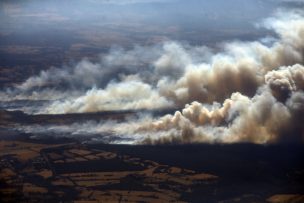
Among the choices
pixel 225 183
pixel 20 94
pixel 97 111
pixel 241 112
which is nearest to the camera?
A: pixel 225 183

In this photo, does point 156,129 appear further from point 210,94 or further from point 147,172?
point 210,94

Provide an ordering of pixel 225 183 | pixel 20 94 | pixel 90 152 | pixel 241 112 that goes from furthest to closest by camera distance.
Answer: pixel 20 94 < pixel 241 112 < pixel 90 152 < pixel 225 183

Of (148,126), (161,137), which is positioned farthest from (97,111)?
(161,137)

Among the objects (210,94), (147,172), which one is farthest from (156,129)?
(210,94)

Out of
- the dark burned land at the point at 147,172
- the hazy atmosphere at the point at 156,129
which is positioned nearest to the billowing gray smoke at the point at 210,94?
the hazy atmosphere at the point at 156,129

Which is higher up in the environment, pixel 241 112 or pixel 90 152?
pixel 241 112

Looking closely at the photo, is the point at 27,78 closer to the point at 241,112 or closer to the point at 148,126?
the point at 148,126
